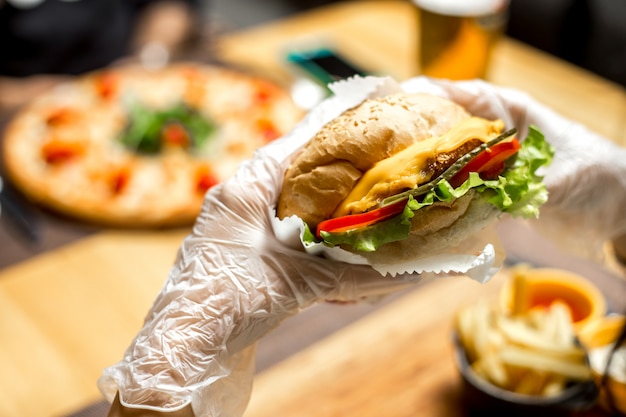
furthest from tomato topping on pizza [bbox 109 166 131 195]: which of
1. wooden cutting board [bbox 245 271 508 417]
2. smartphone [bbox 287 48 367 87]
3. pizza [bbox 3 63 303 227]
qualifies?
wooden cutting board [bbox 245 271 508 417]

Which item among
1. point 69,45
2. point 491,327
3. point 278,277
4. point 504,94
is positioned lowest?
point 69,45

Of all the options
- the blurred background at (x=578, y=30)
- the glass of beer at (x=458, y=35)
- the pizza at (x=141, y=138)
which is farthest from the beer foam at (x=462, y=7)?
the blurred background at (x=578, y=30)

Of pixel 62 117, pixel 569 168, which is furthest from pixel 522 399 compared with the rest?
pixel 62 117

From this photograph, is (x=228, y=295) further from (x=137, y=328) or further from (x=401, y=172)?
(x=137, y=328)

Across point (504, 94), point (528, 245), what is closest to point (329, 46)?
point (528, 245)

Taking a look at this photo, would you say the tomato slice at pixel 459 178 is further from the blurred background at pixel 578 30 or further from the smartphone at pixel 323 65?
the blurred background at pixel 578 30

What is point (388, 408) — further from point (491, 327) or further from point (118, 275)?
point (118, 275)
